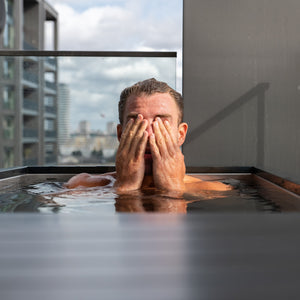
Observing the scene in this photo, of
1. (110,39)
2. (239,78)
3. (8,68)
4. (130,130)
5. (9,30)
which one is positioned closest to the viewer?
(130,130)

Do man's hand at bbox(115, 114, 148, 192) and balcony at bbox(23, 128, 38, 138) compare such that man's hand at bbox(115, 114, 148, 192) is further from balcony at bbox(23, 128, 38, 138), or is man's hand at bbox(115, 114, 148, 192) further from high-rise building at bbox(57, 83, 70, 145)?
balcony at bbox(23, 128, 38, 138)

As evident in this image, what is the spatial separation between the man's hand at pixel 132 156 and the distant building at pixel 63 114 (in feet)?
6.44

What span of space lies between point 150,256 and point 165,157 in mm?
1064

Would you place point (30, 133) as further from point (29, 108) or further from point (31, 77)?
point (31, 77)

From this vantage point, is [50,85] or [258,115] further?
[50,85]

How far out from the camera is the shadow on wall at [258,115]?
2885 mm

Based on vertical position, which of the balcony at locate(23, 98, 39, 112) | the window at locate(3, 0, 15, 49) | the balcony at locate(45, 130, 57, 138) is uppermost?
the window at locate(3, 0, 15, 49)

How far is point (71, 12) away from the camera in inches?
600

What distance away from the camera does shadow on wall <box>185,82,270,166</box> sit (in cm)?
288

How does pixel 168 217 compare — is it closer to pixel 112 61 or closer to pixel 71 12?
pixel 112 61

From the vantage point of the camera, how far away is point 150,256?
438 millimetres

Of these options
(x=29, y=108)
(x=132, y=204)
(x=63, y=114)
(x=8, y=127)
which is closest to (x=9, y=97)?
(x=29, y=108)

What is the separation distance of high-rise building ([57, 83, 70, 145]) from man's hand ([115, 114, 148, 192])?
196 centimetres

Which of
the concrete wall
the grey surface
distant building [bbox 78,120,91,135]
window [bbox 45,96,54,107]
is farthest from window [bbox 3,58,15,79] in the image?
the grey surface
